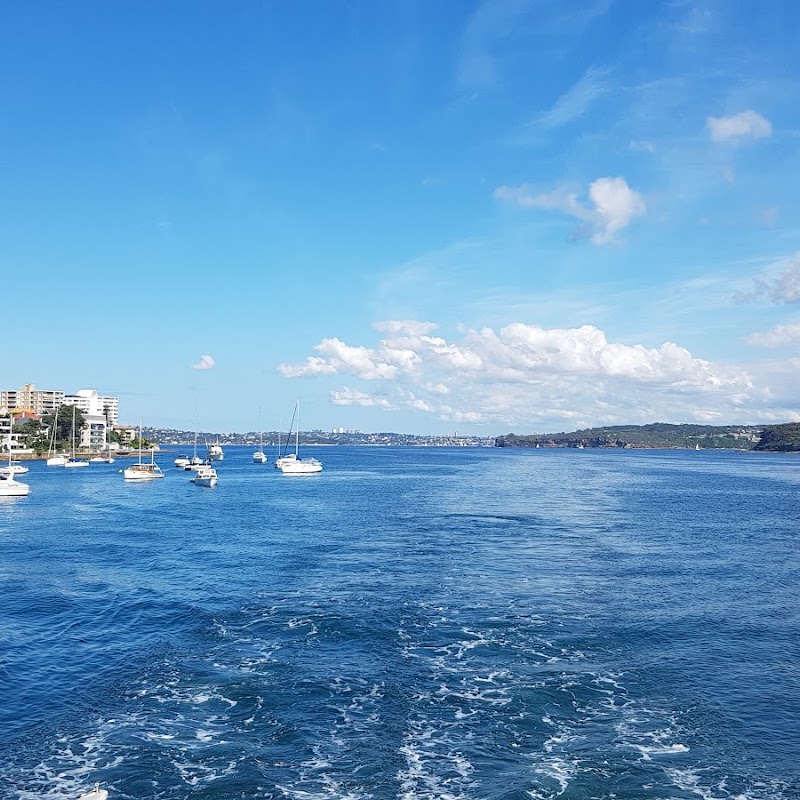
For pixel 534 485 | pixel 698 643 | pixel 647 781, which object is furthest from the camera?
pixel 534 485

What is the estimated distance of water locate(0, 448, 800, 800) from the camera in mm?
22969

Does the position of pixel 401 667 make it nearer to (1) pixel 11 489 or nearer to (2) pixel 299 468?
(1) pixel 11 489

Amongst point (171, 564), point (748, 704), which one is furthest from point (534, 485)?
point (748, 704)

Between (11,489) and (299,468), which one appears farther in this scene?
(299,468)

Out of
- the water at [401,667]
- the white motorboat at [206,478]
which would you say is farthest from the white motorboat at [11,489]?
the water at [401,667]

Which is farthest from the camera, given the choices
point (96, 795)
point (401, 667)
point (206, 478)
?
point (206, 478)

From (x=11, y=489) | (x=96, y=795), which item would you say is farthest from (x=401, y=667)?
(x=11, y=489)

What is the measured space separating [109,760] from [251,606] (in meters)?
19.5

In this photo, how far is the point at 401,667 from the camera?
32.2 metres

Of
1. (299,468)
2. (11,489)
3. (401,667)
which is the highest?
(299,468)

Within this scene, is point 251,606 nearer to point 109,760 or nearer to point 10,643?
point 10,643

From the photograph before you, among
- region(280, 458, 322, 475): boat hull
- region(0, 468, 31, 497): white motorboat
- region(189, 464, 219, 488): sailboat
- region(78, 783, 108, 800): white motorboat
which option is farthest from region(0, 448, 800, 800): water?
region(280, 458, 322, 475): boat hull

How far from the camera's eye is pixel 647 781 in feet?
73.6

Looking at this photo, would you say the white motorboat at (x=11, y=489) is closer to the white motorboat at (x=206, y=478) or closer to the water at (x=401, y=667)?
the white motorboat at (x=206, y=478)
